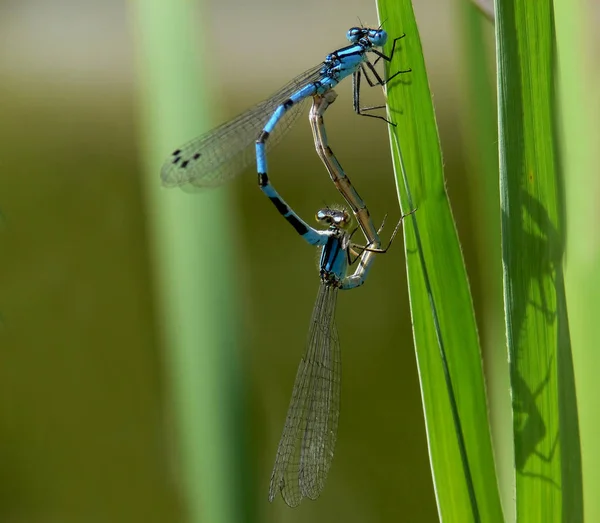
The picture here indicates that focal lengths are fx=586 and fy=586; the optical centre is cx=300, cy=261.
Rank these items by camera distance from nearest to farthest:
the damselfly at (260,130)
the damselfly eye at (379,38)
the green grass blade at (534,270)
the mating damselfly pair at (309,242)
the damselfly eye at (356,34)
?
the green grass blade at (534,270), the damselfly eye at (379,38), the damselfly eye at (356,34), the damselfly at (260,130), the mating damselfly pair at (309,242)

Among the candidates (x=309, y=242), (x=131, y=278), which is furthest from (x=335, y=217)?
(x=131, y=278)

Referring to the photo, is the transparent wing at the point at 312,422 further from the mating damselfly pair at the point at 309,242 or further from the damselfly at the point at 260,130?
the damselfly at the point at 260,130

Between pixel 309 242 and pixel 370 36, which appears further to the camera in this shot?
pixel 309 242

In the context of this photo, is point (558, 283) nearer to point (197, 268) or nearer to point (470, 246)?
point (197, 268)

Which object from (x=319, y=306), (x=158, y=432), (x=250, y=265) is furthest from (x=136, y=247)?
(x=319, y=306)

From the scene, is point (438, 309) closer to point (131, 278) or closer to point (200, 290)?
point (200, 290)

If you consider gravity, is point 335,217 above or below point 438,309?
above

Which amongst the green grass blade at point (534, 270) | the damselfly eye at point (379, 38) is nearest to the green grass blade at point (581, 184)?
the green grass blade at point (534, 270)
